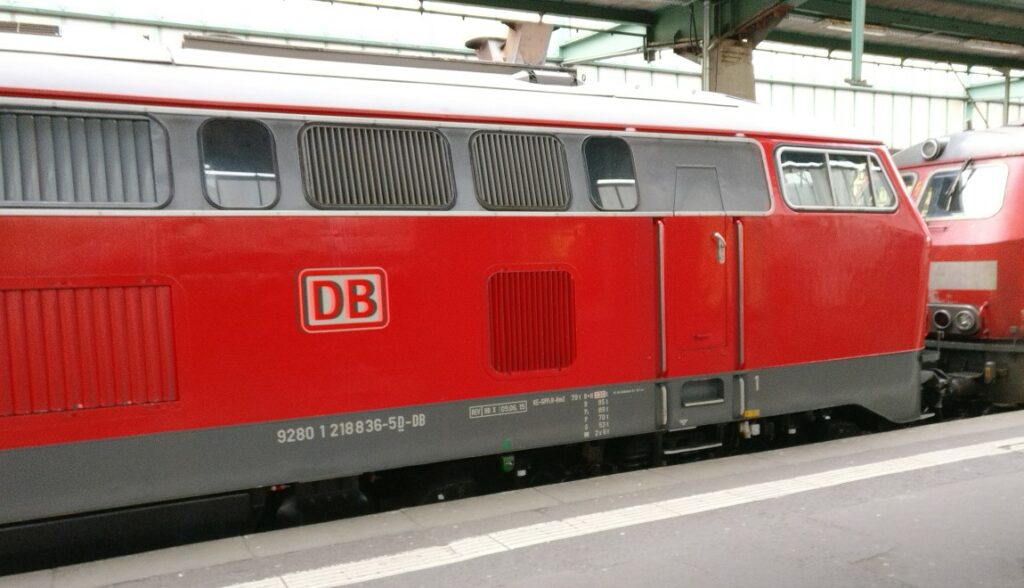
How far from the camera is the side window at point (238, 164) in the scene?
4.46 metres

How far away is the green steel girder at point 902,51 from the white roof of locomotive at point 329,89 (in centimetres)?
1157

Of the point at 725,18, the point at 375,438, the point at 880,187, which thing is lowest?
the point at 375,438

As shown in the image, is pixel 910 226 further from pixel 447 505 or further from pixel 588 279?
pixel 447 505

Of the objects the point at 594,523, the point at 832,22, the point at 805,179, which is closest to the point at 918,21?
the point at 832,22

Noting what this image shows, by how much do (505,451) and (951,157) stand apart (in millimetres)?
7264

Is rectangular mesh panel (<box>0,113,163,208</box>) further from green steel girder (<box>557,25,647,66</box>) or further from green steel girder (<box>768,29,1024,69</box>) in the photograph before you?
green steel girder (<box>768,29,1024,69</box>)

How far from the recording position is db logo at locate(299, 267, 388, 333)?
4.66 metres

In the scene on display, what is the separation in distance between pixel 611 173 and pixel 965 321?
5.40 metres

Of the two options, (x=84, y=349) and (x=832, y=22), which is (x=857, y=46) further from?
(x=84, y=349)

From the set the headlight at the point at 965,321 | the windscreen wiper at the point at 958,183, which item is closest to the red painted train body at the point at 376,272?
the headlight at the point at 965,321

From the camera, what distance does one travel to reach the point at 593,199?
5.66 metres

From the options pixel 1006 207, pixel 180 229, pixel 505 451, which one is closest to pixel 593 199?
pixel 505 451

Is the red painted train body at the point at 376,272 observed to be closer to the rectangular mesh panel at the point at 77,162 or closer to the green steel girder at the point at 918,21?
the rectangular mesh panel at the point at 77,162

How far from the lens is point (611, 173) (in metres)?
5.73
